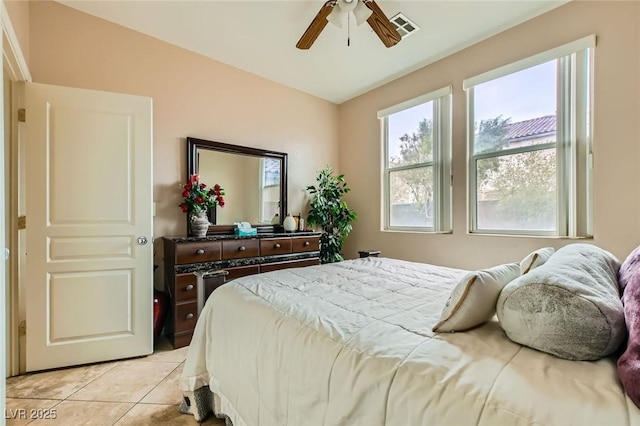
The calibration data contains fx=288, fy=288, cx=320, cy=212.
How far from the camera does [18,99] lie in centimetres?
206

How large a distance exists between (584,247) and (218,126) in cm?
325

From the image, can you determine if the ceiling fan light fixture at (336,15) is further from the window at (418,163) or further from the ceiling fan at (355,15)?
the window at (418,163)

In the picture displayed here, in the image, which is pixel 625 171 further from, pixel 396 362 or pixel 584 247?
pixel 396 362

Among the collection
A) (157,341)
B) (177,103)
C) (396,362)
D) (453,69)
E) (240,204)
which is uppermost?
(453,69)

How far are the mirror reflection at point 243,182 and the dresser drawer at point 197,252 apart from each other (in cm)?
50

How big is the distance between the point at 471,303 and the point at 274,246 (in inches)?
96.6

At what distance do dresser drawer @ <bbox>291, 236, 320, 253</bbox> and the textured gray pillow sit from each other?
2.57m

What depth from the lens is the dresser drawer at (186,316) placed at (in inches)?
100

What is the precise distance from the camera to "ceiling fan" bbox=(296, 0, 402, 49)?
2.00 metres

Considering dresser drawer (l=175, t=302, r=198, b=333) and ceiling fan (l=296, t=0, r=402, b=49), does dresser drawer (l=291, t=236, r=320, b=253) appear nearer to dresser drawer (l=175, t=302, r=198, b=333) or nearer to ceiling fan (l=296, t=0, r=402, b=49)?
dresser drawer (l=175, t=302, r=198, b=333)

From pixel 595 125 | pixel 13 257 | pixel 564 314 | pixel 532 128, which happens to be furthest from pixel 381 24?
pixel 13 257

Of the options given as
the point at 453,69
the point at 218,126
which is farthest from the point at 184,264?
the point at 453,69

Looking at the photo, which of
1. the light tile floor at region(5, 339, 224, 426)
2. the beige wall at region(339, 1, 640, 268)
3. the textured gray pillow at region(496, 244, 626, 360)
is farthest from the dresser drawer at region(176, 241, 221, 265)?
the textured gray pillow at region(496, 244, 626, 360)

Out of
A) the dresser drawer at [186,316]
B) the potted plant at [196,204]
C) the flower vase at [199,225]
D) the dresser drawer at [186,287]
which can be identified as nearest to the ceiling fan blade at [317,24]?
the potted plant at [196,204]
